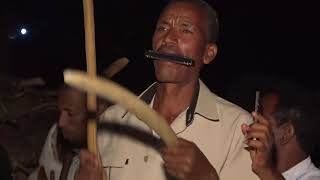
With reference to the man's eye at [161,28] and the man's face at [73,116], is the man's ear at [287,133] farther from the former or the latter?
the man's eye at [161,28]

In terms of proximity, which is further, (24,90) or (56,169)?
(24,90)

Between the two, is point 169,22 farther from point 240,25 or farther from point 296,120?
point 240,25

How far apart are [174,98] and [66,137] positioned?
799 mm

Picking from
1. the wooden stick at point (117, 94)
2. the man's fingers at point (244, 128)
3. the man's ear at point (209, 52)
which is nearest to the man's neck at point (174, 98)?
the man's ear at point (209, 52)

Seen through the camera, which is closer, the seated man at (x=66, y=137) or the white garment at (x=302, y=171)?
the seated man at (x=66, y=137)

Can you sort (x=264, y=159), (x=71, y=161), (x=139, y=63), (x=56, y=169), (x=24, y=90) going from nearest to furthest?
(x=264, y=159) < (x=71, y=161) < (x=56, y=169) < (x=24, y=90) < (x=139, y=63)

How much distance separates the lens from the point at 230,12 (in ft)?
22.0

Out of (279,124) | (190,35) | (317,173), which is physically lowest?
(317,173)

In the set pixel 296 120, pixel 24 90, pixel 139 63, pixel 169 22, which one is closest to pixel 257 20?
pixel 139 63

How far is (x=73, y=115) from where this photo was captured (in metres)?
2.97

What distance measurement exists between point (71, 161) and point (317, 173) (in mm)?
1288

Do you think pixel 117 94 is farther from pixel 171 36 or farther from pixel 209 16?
pixel 209 16

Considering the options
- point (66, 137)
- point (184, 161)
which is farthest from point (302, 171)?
point (184, 161)

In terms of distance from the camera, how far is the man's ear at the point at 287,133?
331 centimetres
